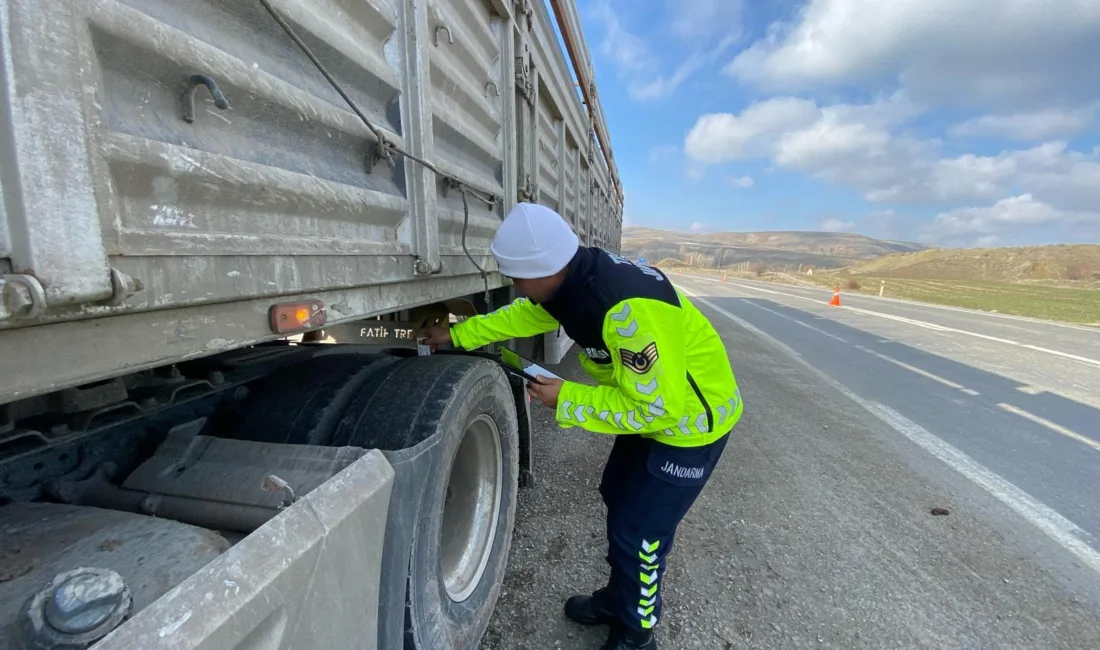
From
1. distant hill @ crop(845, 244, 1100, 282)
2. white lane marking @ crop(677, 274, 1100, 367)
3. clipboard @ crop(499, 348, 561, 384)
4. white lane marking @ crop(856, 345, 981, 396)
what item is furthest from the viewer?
distant hill @ crop(845, 244, 1100, 282)

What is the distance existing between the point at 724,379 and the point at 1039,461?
3873 millimetres

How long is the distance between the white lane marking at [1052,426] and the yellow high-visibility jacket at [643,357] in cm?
457

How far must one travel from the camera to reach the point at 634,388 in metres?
1.71

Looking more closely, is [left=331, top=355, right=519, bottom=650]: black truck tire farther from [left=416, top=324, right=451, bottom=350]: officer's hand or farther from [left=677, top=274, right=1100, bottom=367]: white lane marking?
[left=677, top=274, right=1100, bottom=367]: white lane marking

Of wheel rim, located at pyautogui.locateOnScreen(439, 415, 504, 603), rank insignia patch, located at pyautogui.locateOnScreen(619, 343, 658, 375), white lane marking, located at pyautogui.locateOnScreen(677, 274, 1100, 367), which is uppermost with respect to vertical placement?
rank insignia patch, located at pyautogui.locateOnScreen(619, 343, 658, 375)

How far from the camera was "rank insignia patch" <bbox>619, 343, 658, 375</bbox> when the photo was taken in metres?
1.67

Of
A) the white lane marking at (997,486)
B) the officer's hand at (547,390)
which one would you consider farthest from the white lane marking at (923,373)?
the officer's hand at (547,390)

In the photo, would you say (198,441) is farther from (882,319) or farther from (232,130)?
(882,319)

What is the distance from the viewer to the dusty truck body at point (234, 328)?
750 millimetres

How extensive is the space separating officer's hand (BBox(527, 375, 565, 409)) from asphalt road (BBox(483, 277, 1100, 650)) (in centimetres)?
104

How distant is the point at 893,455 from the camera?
13.8 feet

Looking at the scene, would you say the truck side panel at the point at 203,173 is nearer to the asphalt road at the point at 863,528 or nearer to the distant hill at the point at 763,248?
the asphalt road at the point at 863,528

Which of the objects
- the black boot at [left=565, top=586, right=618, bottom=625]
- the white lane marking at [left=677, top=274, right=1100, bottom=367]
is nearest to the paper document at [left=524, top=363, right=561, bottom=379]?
the black boot at [left=565, top=586, right=618, bottom=625]

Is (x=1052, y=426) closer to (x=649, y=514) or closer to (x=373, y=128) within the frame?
(x=649, y=514)
